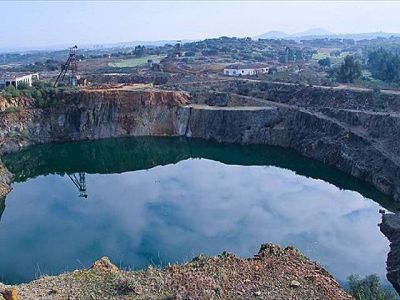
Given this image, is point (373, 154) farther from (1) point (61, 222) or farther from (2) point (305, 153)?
(1) point (61, 222)

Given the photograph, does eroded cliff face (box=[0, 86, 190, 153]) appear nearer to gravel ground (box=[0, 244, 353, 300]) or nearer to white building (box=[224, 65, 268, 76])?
white building (box=[224, 65, 268, 76])

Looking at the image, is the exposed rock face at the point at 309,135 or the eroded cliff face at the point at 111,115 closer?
the exposed rock face at the point at 309,135

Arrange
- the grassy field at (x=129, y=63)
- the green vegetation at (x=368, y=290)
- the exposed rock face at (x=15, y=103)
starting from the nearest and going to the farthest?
the green vegetation at (x=368, y=290)
the exposed rock face at (x=15, y=103)
the grassy field at (x=129, y=63)

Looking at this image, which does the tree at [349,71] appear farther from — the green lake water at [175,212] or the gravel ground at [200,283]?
the gravel ground at [200,283]

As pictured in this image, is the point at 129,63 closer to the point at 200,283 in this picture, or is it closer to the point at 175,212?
the point at 175,212

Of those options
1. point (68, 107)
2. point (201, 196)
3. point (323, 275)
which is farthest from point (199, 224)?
point (68, 107)

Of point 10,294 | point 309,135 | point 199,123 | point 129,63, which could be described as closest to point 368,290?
point 10,294

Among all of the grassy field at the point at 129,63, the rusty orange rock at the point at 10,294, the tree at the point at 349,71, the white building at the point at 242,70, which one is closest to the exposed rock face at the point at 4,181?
the rusty orange rock at the point at 10,294
